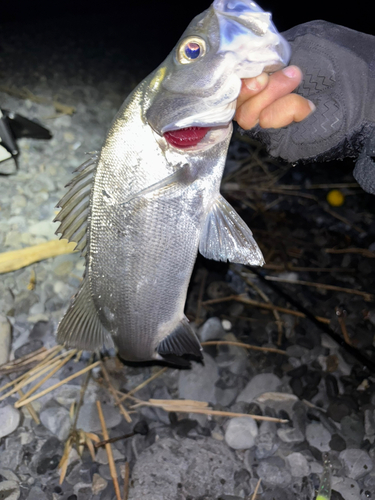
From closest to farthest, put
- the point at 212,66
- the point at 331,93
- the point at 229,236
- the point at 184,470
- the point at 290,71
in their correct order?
the point at 212,66 → the point at 290,71 → the point at 229,236 → the point at 331,93 → the point at 184,470

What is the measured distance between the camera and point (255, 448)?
8.25ft

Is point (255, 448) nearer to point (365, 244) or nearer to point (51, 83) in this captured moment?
point (365, 244)

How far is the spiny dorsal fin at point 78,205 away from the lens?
5.87ft

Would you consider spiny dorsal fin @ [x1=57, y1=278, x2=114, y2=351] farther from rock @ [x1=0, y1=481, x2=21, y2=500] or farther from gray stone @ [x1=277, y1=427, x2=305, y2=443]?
gray stone @ [x1=277, y1=427, x2=305, y2=443]

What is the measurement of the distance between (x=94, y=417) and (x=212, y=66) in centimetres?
224

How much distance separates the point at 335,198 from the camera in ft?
14.2

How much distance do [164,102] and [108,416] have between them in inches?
80.4

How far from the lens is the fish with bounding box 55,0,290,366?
4.58 ft

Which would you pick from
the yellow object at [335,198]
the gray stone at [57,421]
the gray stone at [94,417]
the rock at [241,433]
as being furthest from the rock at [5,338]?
the yellow object at [335,198]

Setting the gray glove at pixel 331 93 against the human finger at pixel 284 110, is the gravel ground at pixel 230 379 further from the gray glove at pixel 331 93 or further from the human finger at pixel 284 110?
the human finger at pixel 284 110

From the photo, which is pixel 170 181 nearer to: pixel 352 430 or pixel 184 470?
pixel 184 470

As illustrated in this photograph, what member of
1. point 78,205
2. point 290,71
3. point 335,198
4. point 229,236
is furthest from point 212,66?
point 335,198

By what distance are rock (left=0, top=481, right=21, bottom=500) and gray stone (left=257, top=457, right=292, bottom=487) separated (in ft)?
4.64

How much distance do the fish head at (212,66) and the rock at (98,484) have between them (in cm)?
202
